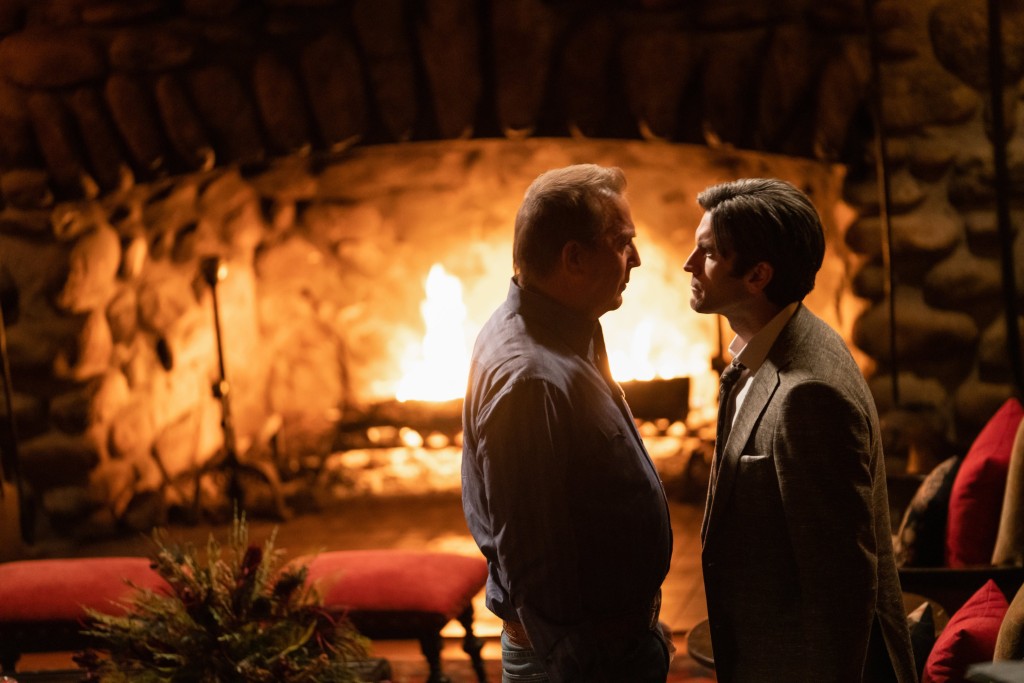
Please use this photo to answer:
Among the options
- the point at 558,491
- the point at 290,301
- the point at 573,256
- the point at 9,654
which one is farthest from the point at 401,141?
the point at 558,491

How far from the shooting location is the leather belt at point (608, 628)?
5.37ft

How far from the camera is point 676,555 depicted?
3723 millimetres

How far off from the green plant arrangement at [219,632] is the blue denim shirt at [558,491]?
484 millimetres

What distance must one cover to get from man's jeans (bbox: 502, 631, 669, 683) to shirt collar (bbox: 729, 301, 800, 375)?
0.44 meters

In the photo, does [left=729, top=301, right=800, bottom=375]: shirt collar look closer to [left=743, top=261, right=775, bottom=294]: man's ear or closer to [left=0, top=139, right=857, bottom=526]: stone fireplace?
[left=743, top=261, right=775, bottom=294]: man's ear

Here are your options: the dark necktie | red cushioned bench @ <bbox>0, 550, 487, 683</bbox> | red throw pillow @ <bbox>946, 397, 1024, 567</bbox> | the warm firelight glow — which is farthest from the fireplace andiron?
the dark necktie

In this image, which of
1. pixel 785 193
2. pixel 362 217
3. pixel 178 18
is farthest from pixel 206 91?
pixel 785 193

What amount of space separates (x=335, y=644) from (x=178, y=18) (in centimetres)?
218

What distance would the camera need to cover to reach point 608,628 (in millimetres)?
1631

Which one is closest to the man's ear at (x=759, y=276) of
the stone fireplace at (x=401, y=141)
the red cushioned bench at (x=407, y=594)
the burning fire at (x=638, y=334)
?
the red cushioned bench at (x=407, y=594)

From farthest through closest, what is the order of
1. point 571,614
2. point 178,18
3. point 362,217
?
point 362,217
point 178,18
point 571,614

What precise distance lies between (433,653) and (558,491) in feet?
4.25

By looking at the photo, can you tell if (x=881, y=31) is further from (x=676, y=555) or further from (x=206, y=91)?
(x=206, y=91)

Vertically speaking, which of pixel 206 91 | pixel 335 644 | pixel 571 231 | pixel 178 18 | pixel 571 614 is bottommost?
pixel 335 644
